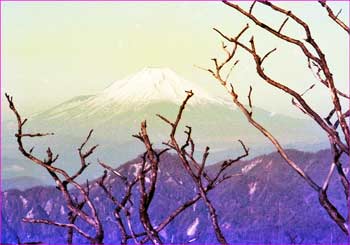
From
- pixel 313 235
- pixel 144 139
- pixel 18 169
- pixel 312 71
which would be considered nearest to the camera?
pixel 144 139

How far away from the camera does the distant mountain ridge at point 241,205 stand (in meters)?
175

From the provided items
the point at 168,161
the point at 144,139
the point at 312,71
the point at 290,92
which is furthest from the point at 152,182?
the point at 168,161

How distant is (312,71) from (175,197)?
183299 millimetres

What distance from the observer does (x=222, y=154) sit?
199 metres

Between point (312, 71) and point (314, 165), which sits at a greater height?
point (312, 71)

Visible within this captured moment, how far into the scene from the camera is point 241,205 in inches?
7347

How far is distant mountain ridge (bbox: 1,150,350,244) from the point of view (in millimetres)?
175375

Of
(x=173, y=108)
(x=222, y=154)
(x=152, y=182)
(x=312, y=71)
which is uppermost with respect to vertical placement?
(x=312, y=71)

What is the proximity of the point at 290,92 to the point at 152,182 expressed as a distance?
353mm

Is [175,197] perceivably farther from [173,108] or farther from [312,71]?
[312,71]

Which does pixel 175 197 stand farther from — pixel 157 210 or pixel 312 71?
pixel 312 71

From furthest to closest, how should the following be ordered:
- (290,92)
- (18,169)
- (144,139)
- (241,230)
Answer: (18,169) → (241,230) → (144,139) → (290,92)

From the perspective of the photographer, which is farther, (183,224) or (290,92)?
(183,224)

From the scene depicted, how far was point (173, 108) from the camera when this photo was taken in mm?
198500
